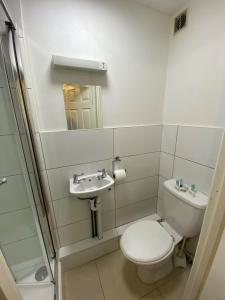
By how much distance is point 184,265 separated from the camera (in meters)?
1.38

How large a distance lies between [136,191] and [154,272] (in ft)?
2.39

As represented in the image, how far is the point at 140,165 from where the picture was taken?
5.12 ft

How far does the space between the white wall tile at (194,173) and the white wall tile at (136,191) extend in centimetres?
33

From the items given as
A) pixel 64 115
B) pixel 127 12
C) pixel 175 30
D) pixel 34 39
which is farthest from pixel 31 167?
pixel 175 30

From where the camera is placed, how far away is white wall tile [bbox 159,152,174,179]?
1.51 metres

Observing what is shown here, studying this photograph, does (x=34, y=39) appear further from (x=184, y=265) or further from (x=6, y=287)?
(x=184, y=265)

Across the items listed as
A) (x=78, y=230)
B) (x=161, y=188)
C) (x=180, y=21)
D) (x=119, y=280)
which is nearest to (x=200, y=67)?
(x=180, y=21)

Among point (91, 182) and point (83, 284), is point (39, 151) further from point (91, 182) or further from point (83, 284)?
→ point (83, 284)

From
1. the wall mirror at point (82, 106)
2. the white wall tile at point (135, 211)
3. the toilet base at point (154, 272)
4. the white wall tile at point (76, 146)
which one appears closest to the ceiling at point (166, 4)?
the wall mirror at point (82, 106)

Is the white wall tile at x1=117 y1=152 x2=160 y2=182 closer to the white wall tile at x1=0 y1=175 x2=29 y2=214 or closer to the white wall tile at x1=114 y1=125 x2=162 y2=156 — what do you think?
the white wall tile at x1=114 y1=125 x2=162 y2=156

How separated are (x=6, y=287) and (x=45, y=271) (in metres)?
1.07

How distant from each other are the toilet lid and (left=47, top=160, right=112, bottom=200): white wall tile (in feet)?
2.16

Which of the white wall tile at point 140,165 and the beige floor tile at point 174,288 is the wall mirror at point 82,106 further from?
the beige floor tile at point 174,288

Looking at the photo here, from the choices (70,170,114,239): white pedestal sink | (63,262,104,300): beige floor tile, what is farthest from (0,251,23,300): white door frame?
(63,262,104,300): beige floor tile
